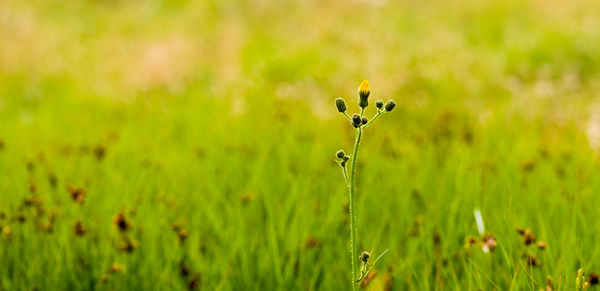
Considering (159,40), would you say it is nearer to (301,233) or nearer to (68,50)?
(68,50)

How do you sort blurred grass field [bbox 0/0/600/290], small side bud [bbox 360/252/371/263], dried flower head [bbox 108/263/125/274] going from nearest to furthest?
1. small side bud [bbox 360/252/371/263]
2. dried flower head [bbox 108/263/125/274]
3. blurred grass field [bbox 0/0/600/290]

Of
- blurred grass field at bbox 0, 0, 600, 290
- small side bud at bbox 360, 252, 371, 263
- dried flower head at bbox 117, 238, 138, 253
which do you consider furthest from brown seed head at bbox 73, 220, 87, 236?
small side bud at bbox 360, 252, 371, 263

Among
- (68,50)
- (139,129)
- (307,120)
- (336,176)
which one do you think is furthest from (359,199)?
(68,50)

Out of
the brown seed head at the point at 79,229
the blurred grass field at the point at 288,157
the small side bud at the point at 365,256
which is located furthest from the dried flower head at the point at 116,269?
the small side bud at the point at 365,256

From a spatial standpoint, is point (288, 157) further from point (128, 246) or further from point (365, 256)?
point (365, 256)

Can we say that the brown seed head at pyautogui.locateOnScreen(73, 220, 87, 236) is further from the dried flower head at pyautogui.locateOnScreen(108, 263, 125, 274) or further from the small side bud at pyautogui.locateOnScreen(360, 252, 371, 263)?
the small side bud at pyautogui.locateOnScreen(360, 252, 371, 263)

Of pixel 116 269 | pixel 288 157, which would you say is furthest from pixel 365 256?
pixel 288 157

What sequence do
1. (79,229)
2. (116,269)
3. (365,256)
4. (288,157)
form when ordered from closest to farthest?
1. (365,256)
2. (116,269)
3. (79,229)
4. (288,157)

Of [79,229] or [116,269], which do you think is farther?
[79,229]

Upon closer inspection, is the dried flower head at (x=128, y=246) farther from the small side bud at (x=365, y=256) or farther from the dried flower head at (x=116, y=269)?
the small side bud at (x=365, y=256)
